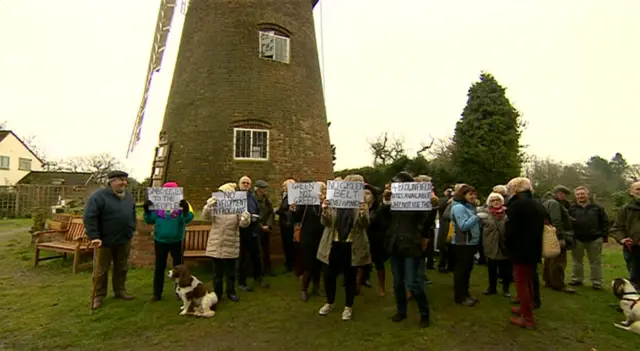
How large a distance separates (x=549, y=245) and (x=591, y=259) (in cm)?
277

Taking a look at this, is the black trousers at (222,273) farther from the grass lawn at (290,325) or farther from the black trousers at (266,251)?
the black trousers at (266,251)

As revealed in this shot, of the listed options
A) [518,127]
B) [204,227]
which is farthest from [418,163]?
[204,227]

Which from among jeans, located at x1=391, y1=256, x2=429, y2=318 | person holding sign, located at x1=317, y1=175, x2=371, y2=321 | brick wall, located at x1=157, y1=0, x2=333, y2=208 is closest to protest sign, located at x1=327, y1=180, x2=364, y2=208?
person holding sign, located at x1=317, y1=175, x2=371, y2=321

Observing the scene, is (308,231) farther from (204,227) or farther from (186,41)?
(186,41)

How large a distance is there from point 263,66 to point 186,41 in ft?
9.34

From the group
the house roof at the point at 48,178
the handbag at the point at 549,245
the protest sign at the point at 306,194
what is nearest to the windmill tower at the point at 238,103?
the protest sign at the point at 306,194

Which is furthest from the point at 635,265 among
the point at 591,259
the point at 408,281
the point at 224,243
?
the point at 224,243

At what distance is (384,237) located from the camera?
5.82 metres

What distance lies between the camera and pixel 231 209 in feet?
20.6

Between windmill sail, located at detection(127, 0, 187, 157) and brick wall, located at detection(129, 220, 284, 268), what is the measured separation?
804 centimetres

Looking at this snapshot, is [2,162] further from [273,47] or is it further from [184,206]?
[184,206]

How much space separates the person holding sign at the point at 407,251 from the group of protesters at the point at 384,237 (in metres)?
0.01

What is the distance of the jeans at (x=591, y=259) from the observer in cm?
726

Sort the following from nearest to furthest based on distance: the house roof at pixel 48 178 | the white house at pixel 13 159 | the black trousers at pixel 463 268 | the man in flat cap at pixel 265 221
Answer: the black trousers at pixel 463 268, the man in flat cap at pixel 265 221, the house roof at pixel 48 178, the white house at pixel 13 159
